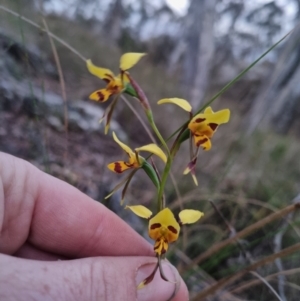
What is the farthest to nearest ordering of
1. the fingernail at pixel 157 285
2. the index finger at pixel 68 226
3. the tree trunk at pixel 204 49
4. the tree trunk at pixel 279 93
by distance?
1. the tree trunk at pixel 204 49
2. the tree trunk at pixel 279 93
3. the index finger at pixel 68 226
4. the fingernail at pixel 157 285

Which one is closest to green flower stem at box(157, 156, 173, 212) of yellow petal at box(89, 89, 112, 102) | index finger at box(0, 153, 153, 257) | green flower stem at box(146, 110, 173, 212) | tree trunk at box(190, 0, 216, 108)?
green flower stem at box(146, 110, 173, 212)

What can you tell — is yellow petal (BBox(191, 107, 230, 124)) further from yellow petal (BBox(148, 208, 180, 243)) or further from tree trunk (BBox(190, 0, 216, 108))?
tree trunk (BBox(190, 0, 216, 108))

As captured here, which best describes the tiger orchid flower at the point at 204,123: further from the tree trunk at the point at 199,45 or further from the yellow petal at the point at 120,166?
the tree trunk at the point at 199,45

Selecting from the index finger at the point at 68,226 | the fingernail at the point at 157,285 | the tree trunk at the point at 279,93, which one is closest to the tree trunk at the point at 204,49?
the tree trunk at the point at 279,93

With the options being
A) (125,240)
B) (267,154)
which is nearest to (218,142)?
(267,154)

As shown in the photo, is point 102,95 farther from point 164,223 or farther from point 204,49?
point 204,49

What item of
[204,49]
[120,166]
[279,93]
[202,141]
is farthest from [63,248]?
[204,49]
